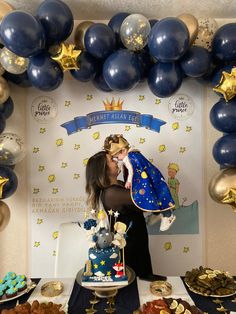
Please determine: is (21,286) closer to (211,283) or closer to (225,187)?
(211,283)

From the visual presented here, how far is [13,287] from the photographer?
4.63ft

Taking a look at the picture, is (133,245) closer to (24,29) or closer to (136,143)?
→ (136,143)

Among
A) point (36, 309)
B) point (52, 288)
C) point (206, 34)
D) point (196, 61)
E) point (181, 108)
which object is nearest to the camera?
A: point (36, 309)

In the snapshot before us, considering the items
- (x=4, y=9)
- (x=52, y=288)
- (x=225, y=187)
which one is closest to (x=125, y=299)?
(x=52, y=288)

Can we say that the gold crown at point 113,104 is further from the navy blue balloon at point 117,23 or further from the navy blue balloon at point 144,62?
the navy blue balloon at point 117,23

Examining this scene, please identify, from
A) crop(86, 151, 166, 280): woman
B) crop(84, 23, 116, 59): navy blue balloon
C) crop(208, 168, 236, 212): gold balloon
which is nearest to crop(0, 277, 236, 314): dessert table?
crop(86, 151, 166, 280): woman

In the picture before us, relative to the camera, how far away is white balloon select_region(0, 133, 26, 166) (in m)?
1.59

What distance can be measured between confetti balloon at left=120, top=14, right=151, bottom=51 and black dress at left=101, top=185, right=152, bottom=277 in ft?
2.50

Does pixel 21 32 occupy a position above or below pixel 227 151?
above

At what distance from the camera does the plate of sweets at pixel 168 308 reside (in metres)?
1.15

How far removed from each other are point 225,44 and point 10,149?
4.06 feet

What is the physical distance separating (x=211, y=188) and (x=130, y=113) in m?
0.65

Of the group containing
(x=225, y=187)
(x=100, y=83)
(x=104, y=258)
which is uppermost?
(x=100, y=83)

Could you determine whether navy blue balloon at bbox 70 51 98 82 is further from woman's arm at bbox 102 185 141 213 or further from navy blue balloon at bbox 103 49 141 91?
woman's arm at bbox 102 185 141 213
